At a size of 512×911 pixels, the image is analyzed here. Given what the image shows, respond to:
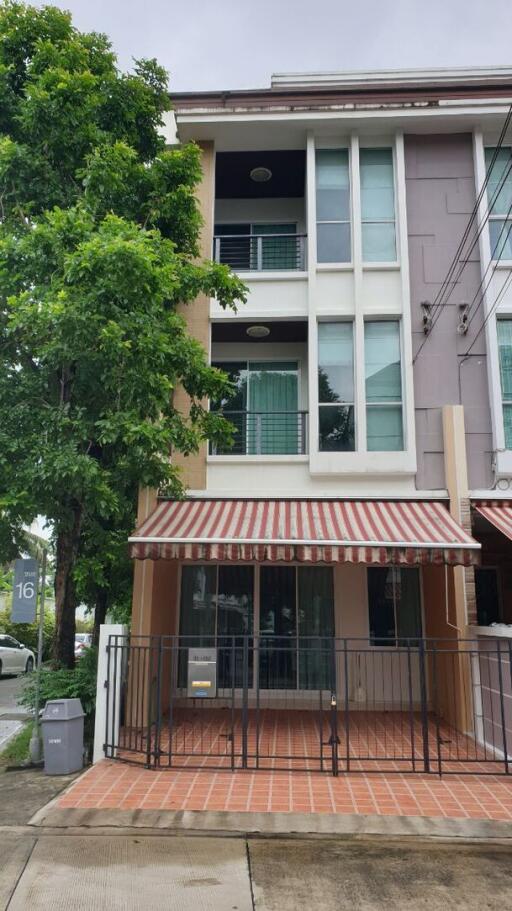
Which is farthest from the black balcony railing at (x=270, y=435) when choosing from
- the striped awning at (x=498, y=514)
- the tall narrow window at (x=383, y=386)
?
the striped awning at (x=498, y=514)

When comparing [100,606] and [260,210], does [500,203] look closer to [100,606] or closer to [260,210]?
[260,210]

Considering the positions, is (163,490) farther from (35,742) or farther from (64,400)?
(35,742)

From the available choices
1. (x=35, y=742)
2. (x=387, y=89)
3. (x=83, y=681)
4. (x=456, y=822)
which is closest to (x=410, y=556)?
(x=456, y=822)

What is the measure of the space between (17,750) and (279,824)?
5.14 meters

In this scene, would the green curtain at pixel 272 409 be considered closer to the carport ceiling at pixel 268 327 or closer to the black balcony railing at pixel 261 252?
the carport ceiling at pixel 268 327

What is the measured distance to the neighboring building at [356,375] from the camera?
1077 centimetres

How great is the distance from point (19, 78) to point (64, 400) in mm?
5599

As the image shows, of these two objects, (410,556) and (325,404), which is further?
(325,404)

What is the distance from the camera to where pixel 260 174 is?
521 inches

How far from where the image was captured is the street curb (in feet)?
19.9

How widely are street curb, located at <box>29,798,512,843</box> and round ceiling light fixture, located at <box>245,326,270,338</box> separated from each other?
8589mm

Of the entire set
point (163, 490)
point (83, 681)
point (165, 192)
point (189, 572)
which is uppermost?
point (165, 192)

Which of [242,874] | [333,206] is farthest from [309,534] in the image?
[333,206]

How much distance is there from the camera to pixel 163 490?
33.3ft
